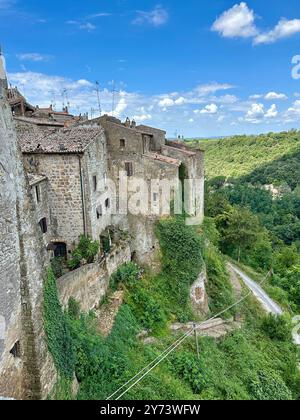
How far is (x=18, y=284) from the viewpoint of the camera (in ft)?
34.2

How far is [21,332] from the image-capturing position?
10734 millimetres

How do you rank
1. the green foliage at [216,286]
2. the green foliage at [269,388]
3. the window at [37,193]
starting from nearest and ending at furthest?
the window at [37,193] → the green foliage at [269,388] → the green foliage at [216,286]

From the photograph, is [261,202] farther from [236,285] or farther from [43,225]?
[43,225]

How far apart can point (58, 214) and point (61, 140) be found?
4396mm

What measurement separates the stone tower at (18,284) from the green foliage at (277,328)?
1909cm

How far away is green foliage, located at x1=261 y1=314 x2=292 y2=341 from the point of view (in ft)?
82.5

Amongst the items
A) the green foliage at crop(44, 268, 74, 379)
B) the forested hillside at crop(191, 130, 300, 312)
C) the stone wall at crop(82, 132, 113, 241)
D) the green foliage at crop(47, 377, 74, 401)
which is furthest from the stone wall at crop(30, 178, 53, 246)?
the forested hillside at crop(191, 130, 300, 312)

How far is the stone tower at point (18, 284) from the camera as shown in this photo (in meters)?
9.72

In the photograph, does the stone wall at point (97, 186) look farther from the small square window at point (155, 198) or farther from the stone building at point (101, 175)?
the small square window at point (155, 198)

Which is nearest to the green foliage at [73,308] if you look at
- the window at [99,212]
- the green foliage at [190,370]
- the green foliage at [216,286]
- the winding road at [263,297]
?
the green foliage at [190,370]

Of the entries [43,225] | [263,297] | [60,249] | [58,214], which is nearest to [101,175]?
[58,214]
